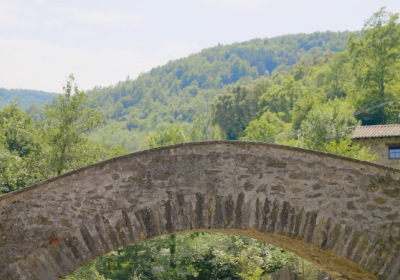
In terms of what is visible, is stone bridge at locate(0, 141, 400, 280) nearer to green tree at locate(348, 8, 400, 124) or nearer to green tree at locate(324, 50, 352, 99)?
green tree at locate(348, 8, 400, 124)

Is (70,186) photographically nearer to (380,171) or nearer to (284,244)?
(284,244)

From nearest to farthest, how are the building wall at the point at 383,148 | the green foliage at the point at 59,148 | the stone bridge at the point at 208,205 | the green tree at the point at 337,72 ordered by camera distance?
1. the stone bridge at the point at 208,205
2. the green foliage at the point at 59,148
3. the building wall at the point at 383,148
4. the green tree at the point at 337,72

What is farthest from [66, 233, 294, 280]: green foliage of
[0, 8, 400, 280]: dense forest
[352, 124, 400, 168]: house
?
[352, 124, 400, 168]: house

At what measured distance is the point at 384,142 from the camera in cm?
2045

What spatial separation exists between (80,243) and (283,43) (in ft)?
478

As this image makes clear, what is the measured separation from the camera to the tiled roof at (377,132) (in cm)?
2011

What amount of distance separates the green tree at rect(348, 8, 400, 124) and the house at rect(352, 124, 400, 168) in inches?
342

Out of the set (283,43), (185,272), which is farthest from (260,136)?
(283,43)

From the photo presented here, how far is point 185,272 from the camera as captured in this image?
39.7 feet

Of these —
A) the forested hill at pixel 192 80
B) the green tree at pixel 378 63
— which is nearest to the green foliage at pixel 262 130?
the green tree at pixel 378 63

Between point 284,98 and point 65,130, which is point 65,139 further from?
point 284,98

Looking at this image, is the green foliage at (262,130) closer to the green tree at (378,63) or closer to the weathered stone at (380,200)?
the green tree at (378,63)

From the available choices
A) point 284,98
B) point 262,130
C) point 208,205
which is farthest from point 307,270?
point 284,98

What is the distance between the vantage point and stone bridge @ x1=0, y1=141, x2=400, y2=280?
3.99 metres
